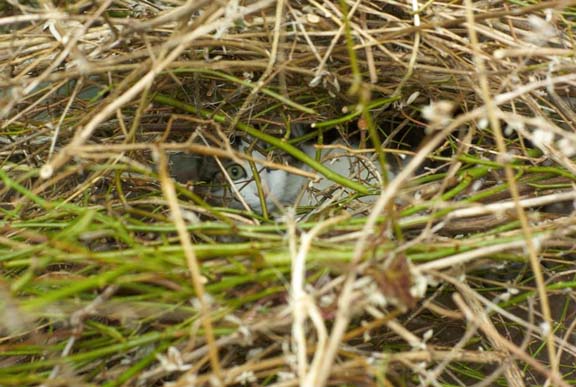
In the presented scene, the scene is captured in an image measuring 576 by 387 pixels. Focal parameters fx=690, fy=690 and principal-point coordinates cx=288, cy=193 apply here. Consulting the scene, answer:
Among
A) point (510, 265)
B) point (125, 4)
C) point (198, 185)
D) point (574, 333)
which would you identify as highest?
point (125, 4)

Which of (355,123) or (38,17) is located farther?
(355,123)

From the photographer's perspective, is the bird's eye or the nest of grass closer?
the nest of grass

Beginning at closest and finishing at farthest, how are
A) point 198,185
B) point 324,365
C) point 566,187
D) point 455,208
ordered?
point 324,365, point 455,208, point 566,187, point 198,185

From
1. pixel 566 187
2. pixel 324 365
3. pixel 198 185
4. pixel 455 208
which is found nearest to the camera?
pixel 324 365

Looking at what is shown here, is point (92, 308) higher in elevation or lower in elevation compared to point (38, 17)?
lower

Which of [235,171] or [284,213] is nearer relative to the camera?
[284,213]

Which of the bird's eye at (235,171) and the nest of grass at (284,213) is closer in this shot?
the nest of grass at (284,213)

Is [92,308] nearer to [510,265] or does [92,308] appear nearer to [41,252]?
[41,252]

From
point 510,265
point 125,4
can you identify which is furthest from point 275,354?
point 125,4
